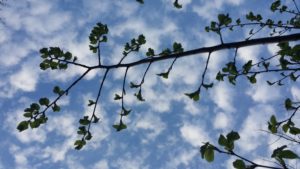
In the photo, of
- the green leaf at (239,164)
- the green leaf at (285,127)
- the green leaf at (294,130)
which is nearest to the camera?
the green leaf at (239,164)

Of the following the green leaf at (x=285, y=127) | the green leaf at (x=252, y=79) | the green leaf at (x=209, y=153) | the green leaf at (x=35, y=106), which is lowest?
the green leaf at (x=209, y=153)

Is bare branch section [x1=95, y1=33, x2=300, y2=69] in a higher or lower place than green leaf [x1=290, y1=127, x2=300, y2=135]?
higher

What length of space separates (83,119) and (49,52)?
85cm

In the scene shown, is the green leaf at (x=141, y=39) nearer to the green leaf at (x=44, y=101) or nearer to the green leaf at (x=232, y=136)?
the green leaf at (x=44, y=101)

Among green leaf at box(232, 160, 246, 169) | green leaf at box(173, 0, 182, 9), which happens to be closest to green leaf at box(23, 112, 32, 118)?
green leaf at box(173, 0, 182, 9)

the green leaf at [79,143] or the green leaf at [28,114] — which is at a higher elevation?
the green leaf at [28,114]

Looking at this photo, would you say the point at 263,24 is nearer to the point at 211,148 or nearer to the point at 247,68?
the point at 247,68

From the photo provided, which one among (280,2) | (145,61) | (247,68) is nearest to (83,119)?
(145,61)

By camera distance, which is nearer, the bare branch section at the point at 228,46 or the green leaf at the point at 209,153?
the green leaf at the point at 209,153

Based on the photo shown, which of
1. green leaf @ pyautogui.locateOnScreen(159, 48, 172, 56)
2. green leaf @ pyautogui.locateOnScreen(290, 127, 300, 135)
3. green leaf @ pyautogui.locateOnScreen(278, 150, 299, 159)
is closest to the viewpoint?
green leaf @ pyautogui.locateOnScreen(278, 150, 299, 159)

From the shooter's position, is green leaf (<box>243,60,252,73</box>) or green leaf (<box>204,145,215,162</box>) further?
green leaf (<box>243,60,252,73</box>)

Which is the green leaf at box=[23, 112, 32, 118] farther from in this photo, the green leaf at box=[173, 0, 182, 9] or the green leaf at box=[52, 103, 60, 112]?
the green leaf at box=[173, 0, 182, 9]

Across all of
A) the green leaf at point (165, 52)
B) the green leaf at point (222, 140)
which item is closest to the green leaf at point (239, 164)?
the green leaf at point (222, 140)

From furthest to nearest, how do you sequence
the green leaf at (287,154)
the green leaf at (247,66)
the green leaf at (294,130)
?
the green leaf at (247,66), the green leaf at (294,130), the green leaf at (287,154)
